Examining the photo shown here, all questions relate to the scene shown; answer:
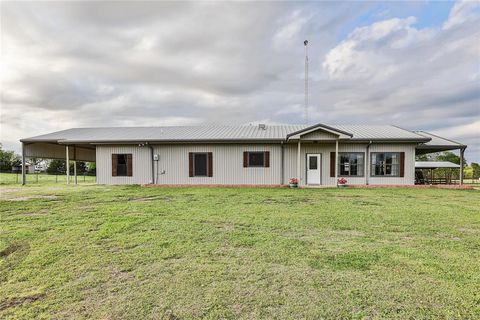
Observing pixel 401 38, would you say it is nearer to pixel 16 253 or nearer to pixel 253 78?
pixel 253 78

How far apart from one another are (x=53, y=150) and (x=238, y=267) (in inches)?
769

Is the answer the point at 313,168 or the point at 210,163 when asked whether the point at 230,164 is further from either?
the point at 313,168

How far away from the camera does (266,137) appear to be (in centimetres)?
1439

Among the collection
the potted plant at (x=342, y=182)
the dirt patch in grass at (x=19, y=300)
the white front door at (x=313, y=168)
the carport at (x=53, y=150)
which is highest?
the carport at (x=53, y=150)

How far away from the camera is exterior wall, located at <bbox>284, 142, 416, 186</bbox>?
46.7 feet

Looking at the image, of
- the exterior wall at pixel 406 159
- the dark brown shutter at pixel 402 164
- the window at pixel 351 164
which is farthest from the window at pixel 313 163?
the dark brown shutter at pixel 402 164

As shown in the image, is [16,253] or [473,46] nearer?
[16,253]

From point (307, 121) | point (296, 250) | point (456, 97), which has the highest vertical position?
point (456, 97)

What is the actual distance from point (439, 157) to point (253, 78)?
3728 cm

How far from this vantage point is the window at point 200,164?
1487 centimetres

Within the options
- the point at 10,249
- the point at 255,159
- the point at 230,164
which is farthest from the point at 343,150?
the point at 10,249

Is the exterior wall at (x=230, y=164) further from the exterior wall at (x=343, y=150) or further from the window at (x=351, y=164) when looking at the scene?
the window at (x=351, y=164)

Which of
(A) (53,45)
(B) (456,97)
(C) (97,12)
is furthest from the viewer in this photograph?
(B) (456,97)

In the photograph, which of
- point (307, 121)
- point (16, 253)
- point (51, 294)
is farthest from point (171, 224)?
point (307, 121)
